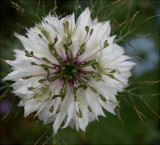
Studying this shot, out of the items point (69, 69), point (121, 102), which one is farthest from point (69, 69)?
point (121, 102)

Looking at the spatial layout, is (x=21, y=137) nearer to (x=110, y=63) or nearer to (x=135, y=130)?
(x=135, y=130)

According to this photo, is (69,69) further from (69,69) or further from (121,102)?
(121,102)

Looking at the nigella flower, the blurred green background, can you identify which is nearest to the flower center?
the nigella flower

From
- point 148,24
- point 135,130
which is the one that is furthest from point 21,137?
point 148,24

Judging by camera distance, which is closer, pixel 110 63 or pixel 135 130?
pixel 110 63

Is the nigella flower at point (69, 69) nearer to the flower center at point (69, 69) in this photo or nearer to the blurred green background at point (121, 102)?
the flower center at point (69, 69)

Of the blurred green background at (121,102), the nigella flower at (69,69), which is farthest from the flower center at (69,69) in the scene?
the blurred green background at (121,102)

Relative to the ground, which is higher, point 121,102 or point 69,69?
point 69,69

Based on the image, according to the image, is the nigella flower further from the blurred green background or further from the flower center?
the blurred green background
